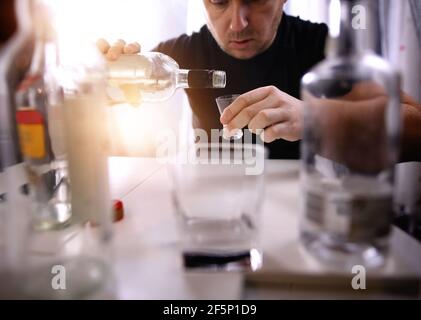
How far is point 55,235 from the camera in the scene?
1.38 feet

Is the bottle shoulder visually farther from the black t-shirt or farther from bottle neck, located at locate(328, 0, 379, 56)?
the black t-shirt

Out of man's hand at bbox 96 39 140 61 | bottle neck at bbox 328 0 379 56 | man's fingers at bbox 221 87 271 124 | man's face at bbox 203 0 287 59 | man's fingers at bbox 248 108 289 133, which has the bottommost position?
man's fingers at bbox 248 108 289 133

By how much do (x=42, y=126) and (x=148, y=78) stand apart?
1.66 ft

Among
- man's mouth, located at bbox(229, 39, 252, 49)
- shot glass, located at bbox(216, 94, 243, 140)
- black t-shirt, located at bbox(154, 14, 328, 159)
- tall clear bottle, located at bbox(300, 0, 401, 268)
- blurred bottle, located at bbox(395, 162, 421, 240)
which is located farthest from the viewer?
Answer: black t-shirt, located at bbox(154, 14, 328, 159)

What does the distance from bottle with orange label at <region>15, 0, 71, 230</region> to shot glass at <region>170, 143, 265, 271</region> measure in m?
0.14

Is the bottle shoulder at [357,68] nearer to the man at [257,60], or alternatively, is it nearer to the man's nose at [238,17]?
the man at [257,60]

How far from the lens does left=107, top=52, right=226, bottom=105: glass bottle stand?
2.50 feet

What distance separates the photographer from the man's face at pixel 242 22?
3.47 feet

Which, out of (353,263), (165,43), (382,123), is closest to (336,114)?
(382,123)

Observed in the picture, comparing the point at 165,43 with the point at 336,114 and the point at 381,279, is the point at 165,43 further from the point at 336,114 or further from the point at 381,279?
the point at 381,279

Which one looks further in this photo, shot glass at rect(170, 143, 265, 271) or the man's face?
the man's face

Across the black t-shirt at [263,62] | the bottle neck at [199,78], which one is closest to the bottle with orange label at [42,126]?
the bottle neck at [199,78]

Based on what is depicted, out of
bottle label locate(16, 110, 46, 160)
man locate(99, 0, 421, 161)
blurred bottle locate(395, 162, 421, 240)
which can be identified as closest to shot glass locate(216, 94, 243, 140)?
man locate(99, 0, 421, 161)
